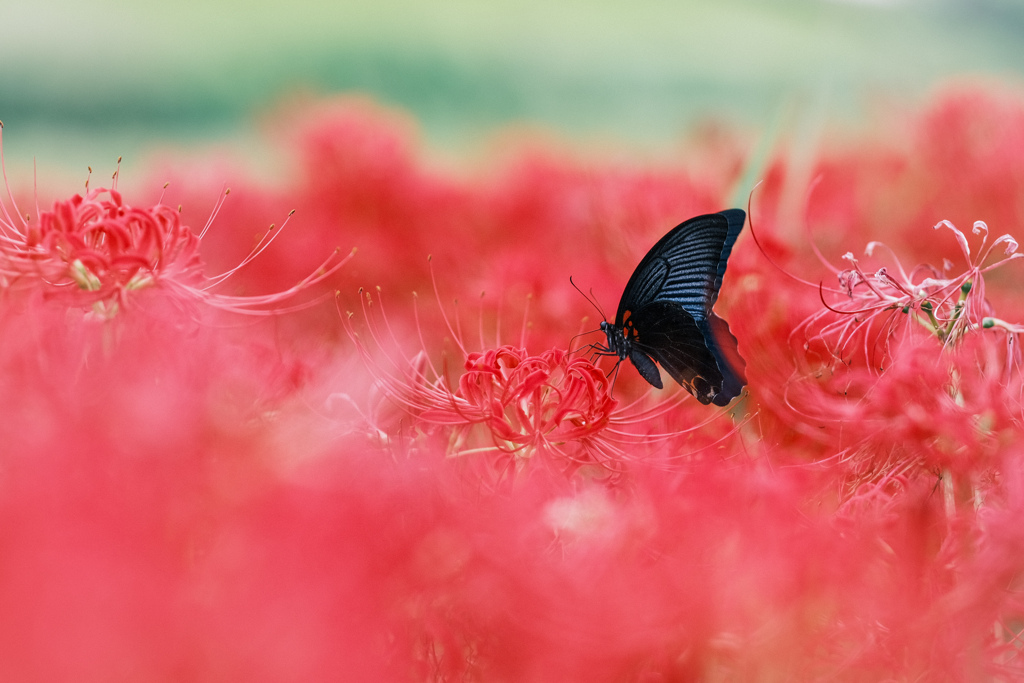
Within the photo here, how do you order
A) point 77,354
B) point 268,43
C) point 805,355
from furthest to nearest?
1. point 268,43
2. point 805,355
3. point 77,354

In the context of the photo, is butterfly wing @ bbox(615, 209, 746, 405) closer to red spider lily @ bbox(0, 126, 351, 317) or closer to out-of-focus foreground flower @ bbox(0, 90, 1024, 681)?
out-of-focus foreground flower @ bbox(0, 90, 1024, 681)

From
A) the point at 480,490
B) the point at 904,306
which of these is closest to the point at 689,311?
the point at 904,306

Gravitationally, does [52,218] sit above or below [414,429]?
above

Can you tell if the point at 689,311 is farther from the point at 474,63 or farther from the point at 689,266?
the point at 474,63

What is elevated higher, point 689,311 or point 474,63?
point 474,63

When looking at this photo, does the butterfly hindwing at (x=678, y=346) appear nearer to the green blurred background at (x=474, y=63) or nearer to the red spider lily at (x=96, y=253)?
the red spider lily at (x=96, y=253)

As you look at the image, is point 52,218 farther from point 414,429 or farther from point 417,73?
point 417,73

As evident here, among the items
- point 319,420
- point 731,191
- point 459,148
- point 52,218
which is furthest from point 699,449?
point 459,148
